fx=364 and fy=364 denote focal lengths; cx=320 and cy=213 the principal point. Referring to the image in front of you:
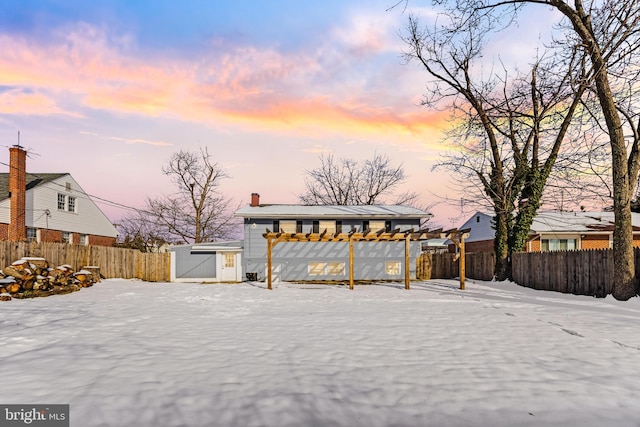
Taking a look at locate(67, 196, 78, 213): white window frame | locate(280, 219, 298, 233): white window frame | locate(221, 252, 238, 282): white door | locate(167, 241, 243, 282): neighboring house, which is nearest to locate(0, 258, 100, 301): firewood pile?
locate(167, 241, 243, 282): neighboring house

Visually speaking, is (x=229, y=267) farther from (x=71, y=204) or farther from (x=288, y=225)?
(x=71, y=204)

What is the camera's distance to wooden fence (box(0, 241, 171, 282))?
616 inches

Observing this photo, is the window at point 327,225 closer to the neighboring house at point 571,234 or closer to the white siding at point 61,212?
the neighboring house at point 571,234

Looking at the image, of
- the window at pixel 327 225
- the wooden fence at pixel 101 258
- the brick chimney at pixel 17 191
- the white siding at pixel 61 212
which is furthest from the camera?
the white siding at pixel 61 212

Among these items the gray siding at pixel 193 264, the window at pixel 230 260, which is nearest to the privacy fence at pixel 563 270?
the window at pixel 230 260

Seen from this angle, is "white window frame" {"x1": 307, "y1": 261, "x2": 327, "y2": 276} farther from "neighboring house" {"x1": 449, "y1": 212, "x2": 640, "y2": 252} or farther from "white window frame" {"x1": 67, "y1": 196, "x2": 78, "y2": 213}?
"white window frame" {"x1": 67, "y1": 196, "x2": 78, "y2": 213}

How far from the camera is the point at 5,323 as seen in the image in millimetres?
8859

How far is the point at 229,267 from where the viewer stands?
26.6m

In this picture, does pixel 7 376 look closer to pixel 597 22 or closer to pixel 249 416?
pixel 249 416

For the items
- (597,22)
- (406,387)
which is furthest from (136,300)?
(597,22)

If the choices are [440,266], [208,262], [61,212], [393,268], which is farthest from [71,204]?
[440,266]

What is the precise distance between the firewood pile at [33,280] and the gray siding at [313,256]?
1044 centimetres

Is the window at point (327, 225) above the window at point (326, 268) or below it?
above

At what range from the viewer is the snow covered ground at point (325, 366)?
400cm
